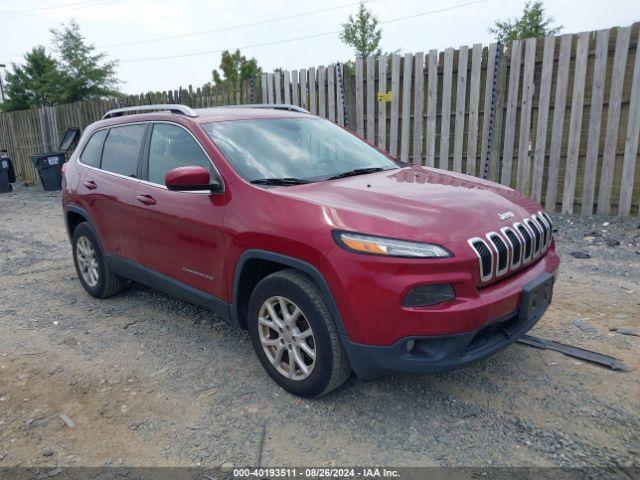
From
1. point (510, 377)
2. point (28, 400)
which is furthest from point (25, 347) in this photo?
point (510, 377)

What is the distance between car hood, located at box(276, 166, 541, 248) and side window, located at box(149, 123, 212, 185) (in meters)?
0.84

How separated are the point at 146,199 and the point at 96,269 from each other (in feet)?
4.53

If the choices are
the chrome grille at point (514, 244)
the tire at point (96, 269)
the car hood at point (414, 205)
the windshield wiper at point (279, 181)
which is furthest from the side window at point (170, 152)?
the chrome grille at point (514, 244)

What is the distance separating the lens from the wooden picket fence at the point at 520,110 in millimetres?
6395

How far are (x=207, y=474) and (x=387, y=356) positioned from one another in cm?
106

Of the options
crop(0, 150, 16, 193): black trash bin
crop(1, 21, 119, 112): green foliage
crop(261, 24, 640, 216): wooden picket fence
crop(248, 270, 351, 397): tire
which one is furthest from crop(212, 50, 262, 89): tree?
crop(248, 270, 351, 397): tire

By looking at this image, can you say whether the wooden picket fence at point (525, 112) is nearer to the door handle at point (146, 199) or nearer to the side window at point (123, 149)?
the side window at point (123, 149)

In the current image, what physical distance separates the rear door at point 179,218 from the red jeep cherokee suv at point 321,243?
13mm

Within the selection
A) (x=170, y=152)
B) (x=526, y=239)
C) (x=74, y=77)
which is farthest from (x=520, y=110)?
(x=74, y=77)

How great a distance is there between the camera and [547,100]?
678 centimetres

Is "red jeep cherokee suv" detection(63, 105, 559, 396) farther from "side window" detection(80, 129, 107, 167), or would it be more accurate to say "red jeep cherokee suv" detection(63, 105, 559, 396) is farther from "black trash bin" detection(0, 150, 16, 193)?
"black trash bin" detection(0, 150, 16, 193)

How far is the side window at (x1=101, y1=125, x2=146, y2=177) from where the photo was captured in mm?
4098

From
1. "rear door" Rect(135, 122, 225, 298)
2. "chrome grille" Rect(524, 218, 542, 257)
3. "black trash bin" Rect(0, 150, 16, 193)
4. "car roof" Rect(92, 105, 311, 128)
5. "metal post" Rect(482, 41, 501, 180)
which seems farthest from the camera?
"black trash bin" Rect(0, 150, 16, 193)

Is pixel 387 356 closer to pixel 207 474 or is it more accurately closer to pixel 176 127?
pixel 207 474
